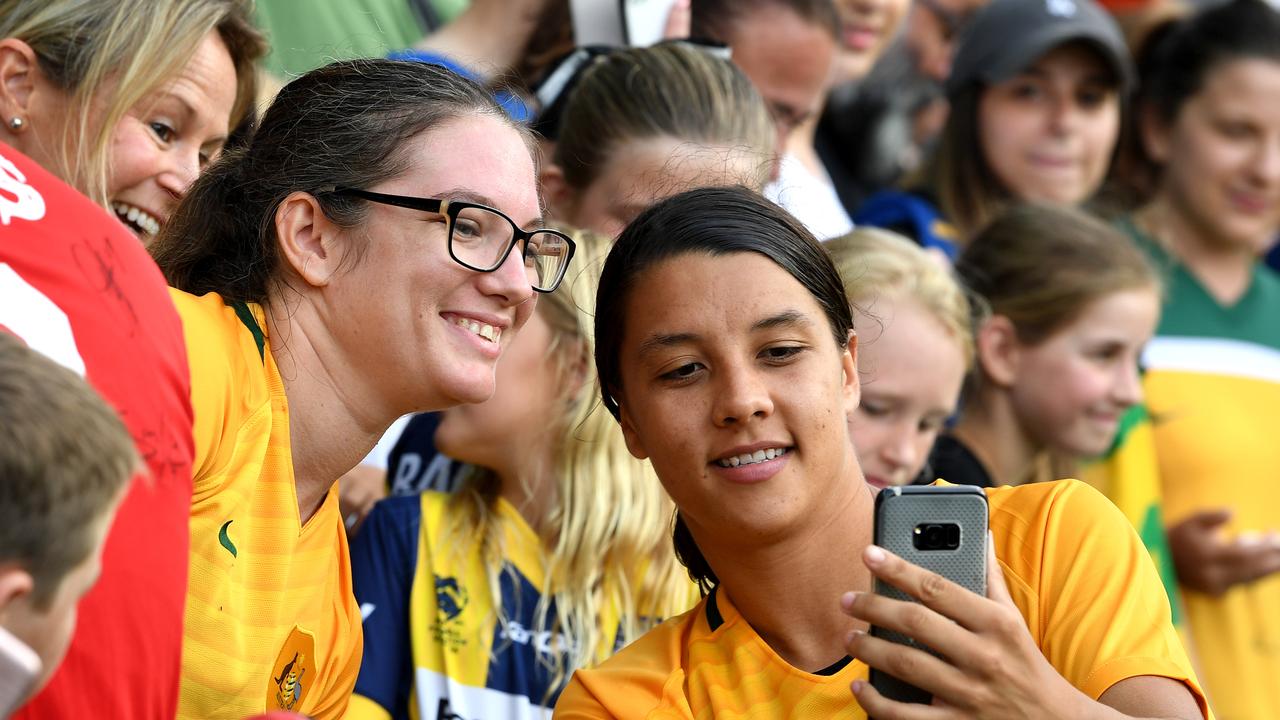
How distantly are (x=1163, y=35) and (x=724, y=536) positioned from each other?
382 centimetres

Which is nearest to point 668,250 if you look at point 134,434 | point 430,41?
point 134,434

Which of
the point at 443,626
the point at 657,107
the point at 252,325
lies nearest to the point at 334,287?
the point at 252,325

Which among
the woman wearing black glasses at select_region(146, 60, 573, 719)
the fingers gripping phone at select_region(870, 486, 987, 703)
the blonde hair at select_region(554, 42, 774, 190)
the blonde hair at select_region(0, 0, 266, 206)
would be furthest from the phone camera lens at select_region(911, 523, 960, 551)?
the blonde hair at select_region(554, 42, 774, 190)

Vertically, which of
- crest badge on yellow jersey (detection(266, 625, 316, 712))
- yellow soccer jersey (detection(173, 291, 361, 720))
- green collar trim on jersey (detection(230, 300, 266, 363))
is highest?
green collar trim on jersey (detection(230, 300, 266, 363))

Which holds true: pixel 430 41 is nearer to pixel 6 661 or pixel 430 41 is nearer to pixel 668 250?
pixel 668 250

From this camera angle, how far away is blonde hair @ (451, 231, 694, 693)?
3.23m

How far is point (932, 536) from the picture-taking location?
1986 millimetres

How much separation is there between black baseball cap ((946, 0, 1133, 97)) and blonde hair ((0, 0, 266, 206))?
2.78 meters

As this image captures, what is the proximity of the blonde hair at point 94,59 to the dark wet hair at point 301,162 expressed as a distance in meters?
0.27

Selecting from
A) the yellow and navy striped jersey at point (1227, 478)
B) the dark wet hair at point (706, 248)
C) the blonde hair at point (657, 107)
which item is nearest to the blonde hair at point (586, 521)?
the blonde hair at point (657, 107)

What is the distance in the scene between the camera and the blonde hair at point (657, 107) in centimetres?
369

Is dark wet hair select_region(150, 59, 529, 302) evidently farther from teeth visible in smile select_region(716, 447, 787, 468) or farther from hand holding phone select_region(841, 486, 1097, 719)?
hand holding phone select_region(841, 486, 1097, 719)

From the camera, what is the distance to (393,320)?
2.43 meters

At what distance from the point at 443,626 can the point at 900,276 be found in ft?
4.61
